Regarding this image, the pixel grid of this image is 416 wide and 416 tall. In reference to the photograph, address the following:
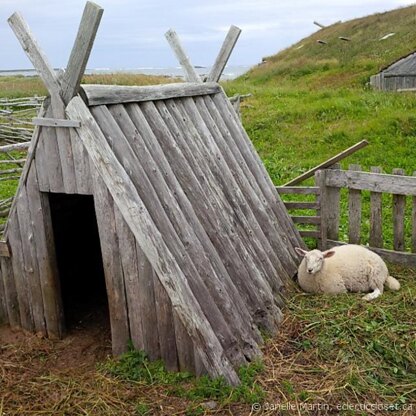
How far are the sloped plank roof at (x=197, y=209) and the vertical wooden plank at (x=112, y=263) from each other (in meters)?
0.18

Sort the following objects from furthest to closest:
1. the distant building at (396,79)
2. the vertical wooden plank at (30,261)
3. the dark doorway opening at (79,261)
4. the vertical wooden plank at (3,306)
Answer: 1. the distant building at (396,79)
2. the dark doorway opening at (79,261)
3. the vertical wooden plank at (3,306)
4. the vertical wooden plank at (30,261)

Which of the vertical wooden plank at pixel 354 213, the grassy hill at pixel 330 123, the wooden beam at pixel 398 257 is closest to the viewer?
the wooden beam at pixel 398 257

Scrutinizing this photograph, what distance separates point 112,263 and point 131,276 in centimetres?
22

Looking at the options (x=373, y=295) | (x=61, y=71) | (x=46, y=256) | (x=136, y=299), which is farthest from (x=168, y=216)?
(x=373, y=295)

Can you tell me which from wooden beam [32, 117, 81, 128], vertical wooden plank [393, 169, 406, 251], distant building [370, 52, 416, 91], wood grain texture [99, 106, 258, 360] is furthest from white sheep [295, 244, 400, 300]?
distant building [370, 52, 416, 91]

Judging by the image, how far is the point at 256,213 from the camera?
629 cm

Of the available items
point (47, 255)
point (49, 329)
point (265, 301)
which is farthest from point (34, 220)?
point (265, 301)

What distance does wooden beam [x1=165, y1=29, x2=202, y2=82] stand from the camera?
729cm

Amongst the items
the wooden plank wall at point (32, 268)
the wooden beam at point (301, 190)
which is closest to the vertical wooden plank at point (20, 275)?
the wooden plank wall at point (32, 268)

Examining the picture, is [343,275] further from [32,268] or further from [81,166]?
[32,268]

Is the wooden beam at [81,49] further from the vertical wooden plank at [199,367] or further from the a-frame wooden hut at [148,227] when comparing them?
the vertical wooden plank at [199,367]

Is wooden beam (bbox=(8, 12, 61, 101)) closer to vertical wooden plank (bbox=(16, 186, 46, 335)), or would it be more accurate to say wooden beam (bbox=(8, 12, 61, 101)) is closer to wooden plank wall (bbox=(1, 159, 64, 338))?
wooden plank wall (bbox=(1, 159, 64, 338))

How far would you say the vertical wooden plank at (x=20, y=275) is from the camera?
5367 millimetres

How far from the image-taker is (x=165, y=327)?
4.48 metres
